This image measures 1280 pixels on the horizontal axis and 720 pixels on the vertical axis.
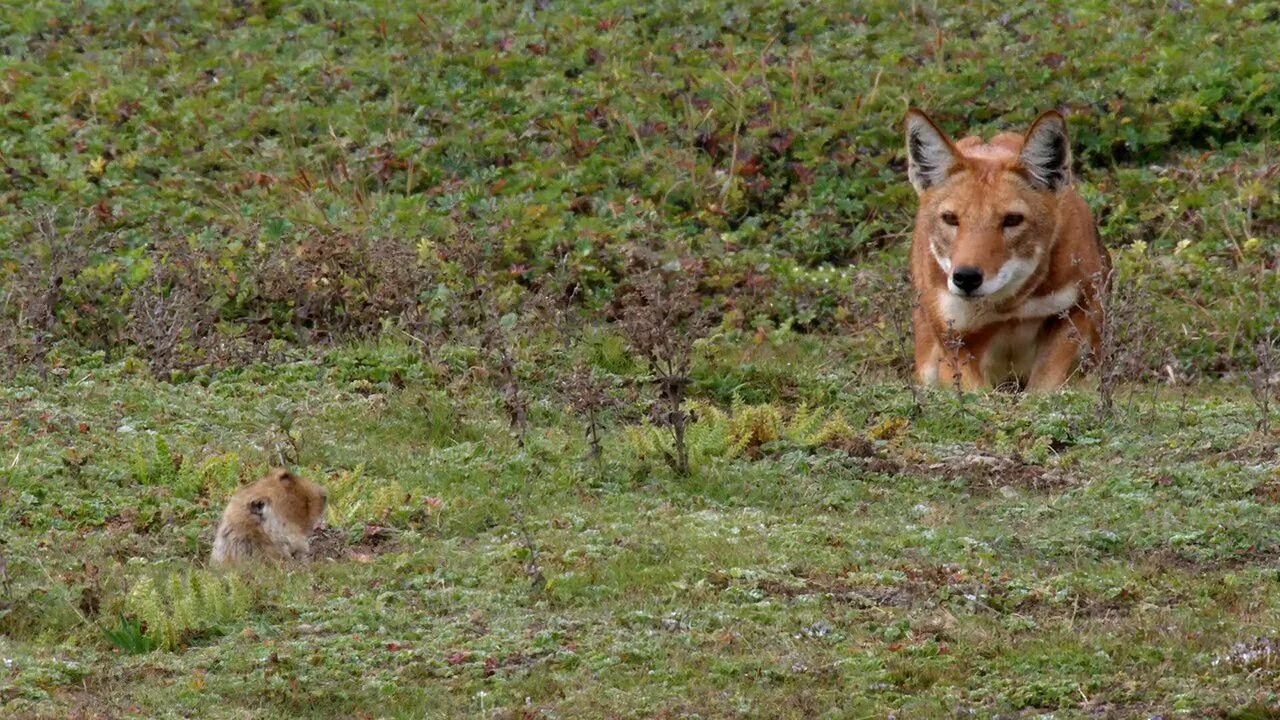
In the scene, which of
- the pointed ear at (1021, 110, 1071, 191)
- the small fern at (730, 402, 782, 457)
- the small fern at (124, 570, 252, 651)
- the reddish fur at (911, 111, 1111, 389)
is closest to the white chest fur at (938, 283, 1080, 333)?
the reddish fur at (911, 111, 1111, 389)

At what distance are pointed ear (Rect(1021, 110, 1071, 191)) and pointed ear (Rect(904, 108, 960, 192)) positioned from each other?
0.42 m

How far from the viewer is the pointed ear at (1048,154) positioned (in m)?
10.1

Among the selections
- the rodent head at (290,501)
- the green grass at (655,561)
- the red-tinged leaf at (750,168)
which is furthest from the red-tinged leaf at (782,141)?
the rodent head at (290,501)

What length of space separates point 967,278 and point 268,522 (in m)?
4.42

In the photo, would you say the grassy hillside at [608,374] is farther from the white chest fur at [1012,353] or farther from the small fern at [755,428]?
the white chest fur at [1012,353]

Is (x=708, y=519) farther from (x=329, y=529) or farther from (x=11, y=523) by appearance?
(x=11, y=523)

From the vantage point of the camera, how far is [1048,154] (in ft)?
33.6

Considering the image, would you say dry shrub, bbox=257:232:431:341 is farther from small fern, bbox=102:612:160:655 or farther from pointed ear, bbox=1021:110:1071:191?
small fern, bbox=102:612:160:655

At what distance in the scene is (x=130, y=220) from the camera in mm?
13898

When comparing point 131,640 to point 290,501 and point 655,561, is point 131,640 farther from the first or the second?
point 655,561

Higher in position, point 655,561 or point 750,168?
point 655,561

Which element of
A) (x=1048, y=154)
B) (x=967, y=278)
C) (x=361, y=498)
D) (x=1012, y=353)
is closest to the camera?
(x=361, y=498)

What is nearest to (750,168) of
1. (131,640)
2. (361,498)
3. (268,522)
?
(361,498)

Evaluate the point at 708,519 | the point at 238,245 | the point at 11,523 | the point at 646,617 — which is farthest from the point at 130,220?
the point at 646,617
